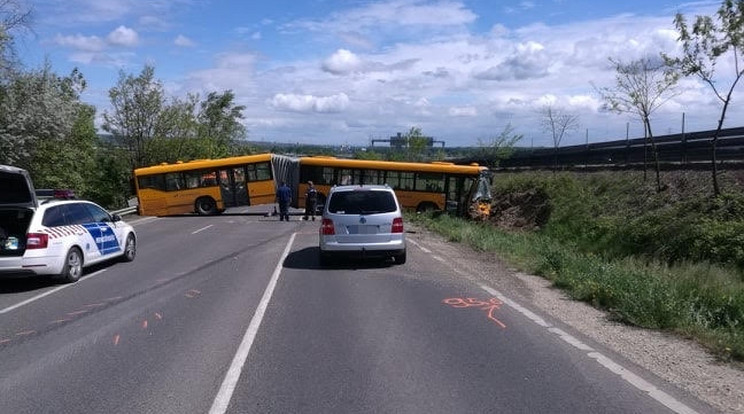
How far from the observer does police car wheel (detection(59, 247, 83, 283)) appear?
12.6 metres

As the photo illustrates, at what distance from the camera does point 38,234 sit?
40.0ft

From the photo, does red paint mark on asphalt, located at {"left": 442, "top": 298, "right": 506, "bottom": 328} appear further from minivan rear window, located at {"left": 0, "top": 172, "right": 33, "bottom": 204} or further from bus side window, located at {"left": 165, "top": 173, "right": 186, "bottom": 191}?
bus side window, located at {"left": 165, "top": 173, "right": 186, "bottom": 191}

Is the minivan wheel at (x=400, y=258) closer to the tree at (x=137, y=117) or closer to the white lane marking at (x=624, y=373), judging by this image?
the white lane marking at (x=624, y=373)

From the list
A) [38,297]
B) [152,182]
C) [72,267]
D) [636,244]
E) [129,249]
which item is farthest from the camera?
[152,182]

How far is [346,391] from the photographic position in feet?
19.6

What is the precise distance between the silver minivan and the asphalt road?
128cm

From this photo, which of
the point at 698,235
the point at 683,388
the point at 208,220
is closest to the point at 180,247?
the point at 208,220

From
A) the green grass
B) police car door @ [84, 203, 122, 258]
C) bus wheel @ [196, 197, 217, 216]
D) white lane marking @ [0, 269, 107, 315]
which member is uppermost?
police car door @ [84, 203, 122, 258]

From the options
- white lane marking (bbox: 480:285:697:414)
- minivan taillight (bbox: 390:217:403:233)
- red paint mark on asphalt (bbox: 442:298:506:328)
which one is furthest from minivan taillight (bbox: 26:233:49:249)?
white lane marking (bbox: 480:285:697:414)

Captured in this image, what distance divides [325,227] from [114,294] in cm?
464

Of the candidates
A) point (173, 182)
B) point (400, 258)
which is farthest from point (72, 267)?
point (173, 182)

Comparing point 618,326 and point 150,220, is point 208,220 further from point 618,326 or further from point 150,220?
point 618,326

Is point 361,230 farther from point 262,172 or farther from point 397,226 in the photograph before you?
point 262,172

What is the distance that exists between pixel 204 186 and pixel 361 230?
858 inches
